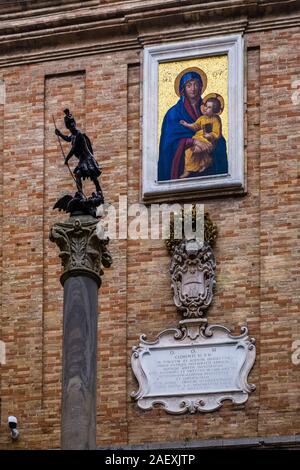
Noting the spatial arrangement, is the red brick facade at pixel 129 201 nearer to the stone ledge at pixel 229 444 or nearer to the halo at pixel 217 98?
the stone ledge at pixel 229 444

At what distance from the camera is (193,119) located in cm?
3747

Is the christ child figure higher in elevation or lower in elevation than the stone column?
higher

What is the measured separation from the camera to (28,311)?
37.1 m

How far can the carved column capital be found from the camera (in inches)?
1237

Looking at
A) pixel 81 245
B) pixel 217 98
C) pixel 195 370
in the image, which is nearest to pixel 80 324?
pixel 81 245

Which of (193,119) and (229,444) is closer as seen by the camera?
(229,444)

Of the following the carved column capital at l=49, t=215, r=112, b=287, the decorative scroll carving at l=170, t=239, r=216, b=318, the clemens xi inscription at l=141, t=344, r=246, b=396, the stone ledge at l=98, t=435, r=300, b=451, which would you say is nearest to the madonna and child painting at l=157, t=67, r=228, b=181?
the decorative scroll carving at l=170, t=239, r=216, b=318

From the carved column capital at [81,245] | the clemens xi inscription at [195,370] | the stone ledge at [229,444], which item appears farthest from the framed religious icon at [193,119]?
the carved column capital at [81,245]

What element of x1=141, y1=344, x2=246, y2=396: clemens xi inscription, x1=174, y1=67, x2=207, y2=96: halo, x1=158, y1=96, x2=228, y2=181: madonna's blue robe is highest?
x1=174, y1=67, x2=207, y2=96: halo

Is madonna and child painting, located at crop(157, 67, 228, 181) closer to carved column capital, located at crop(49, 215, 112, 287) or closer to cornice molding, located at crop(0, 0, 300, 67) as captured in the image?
cornice molding, located at crop(0, 0, 300, 67)

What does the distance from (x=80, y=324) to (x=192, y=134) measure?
6.99 meters

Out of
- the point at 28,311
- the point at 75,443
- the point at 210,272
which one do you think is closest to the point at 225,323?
the point at 210,272

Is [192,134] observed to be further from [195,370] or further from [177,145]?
[195,370]

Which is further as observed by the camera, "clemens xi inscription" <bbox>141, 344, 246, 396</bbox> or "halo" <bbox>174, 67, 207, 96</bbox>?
"halo" <bbox>174, 67, 207, 96</bbox>
